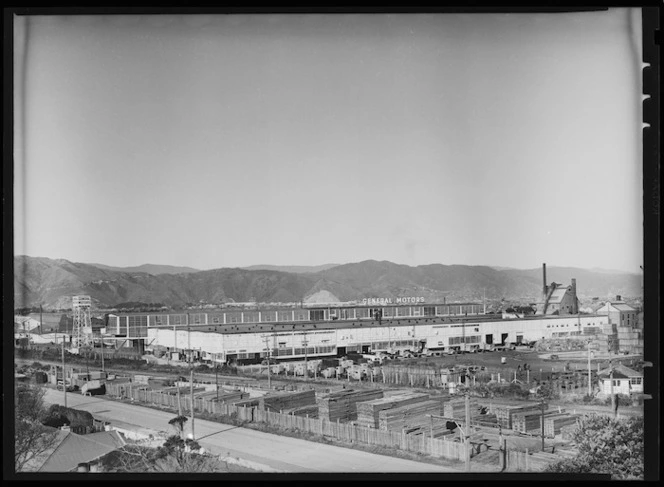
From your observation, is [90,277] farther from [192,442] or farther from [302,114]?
[302,114]

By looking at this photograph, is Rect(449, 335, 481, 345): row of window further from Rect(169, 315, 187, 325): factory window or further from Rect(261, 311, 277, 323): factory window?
Rect(169, 315, 187, 325): factory window

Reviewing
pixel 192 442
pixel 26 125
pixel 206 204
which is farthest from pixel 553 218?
pixel 26 125

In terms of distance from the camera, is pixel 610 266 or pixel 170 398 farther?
pixel 170 398

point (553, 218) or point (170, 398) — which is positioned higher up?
point (553, 218)

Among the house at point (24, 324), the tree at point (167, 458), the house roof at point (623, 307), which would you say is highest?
the house roof at point (623, 307)

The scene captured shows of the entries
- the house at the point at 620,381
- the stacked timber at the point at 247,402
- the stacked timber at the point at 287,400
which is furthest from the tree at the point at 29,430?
the house at the point at 620,381

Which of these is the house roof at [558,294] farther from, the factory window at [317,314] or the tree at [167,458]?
the tree at [167,458]
